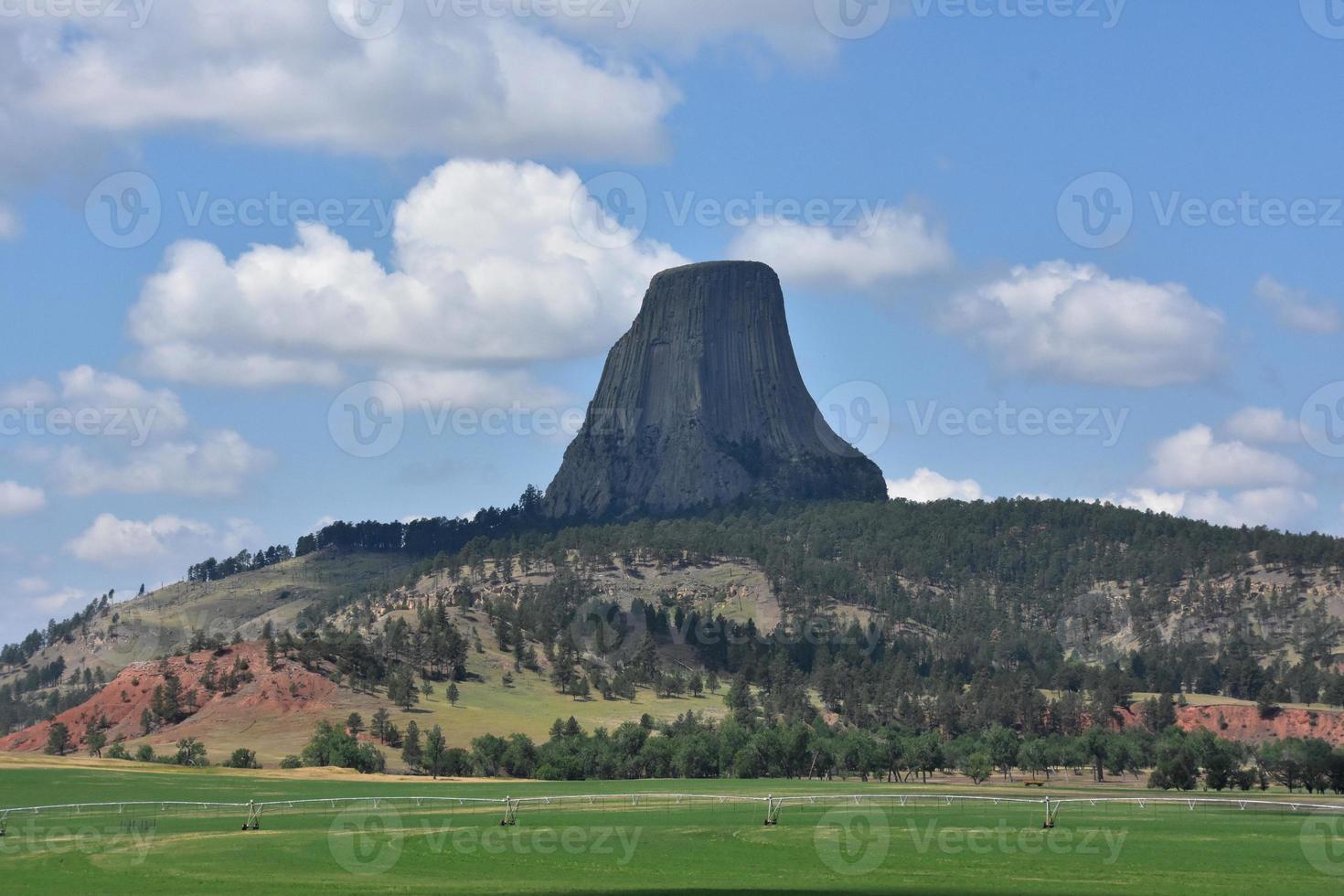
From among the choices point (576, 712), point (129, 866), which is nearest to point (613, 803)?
point (129, 866)

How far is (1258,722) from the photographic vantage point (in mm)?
194375

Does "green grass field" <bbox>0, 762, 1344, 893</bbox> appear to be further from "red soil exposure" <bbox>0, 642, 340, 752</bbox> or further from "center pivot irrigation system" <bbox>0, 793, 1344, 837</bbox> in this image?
"red soil exposure" <bbox>0, 642, 340, 752</bbox>

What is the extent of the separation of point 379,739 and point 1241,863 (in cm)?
11518

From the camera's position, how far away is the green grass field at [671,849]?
6269cm

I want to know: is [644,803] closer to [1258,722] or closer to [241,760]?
[241,760]
